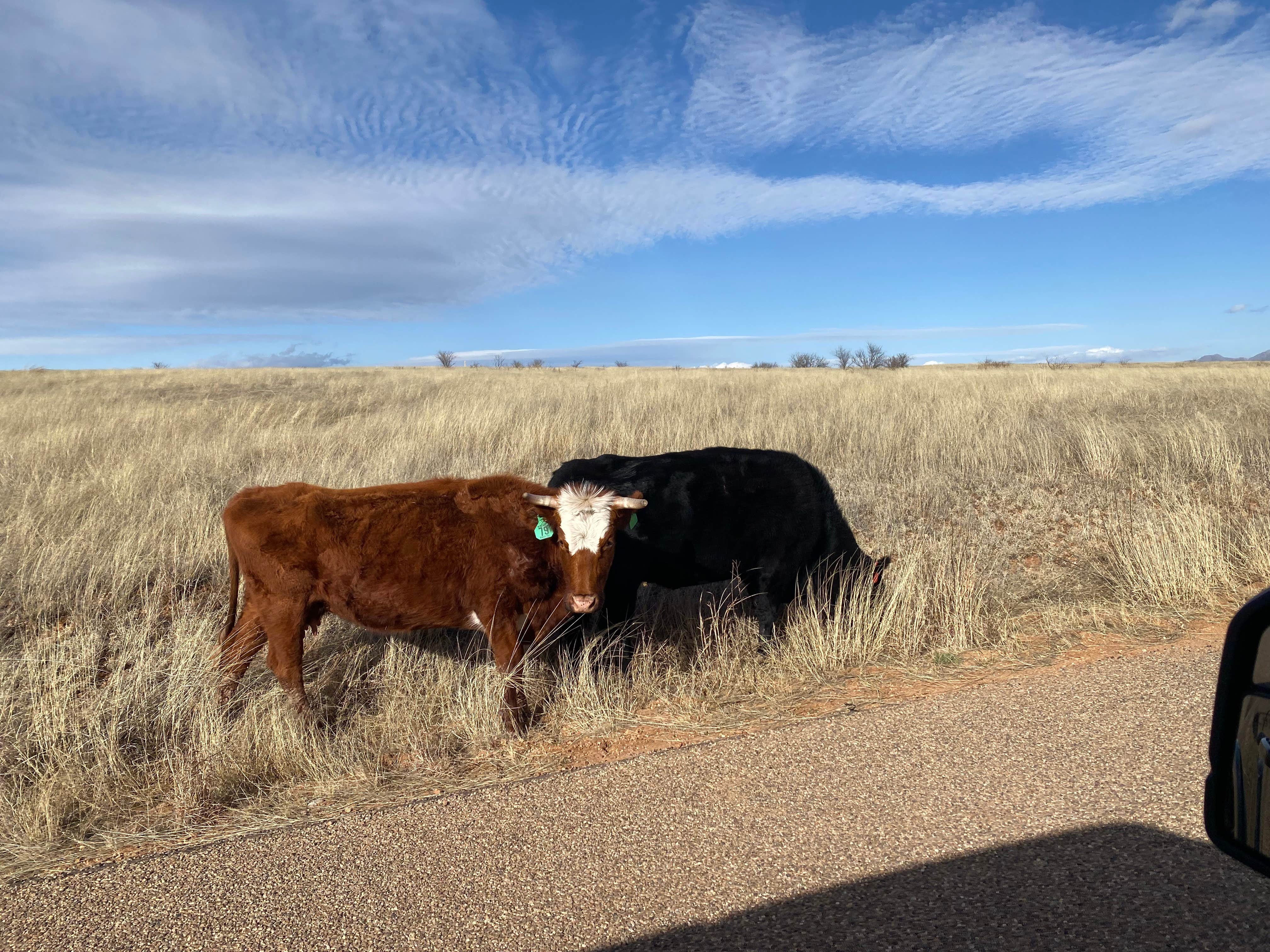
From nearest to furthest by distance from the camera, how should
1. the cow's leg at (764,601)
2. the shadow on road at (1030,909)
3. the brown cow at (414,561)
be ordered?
the shadow on road at (1030,909)
the brown cow at (414,561)
the cow's leg at (764,601)

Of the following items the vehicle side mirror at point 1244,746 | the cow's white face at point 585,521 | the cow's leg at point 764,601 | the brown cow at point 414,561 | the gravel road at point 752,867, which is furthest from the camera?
the cow's leg at point 764,601

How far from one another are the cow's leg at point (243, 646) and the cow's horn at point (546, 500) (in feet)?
5.92

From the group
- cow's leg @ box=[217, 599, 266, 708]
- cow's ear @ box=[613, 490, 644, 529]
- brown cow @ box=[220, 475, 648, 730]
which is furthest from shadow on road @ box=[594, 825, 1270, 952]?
cow's leg @ box=[217, 599, 266, 708]

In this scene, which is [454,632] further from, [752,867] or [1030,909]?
[1030,909]

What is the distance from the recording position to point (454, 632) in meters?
6.07

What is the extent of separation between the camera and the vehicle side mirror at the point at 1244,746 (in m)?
1.58

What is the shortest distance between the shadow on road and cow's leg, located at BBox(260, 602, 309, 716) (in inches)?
112

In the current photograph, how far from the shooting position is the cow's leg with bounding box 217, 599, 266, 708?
4.91 metres

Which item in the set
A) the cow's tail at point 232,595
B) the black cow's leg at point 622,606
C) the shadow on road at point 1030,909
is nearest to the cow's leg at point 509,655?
the black cow's leg at point 622,606

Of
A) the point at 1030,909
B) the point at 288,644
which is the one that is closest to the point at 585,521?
the point at 288,644

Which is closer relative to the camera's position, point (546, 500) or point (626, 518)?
point (546, 500)

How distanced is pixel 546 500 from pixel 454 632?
78.6 inches

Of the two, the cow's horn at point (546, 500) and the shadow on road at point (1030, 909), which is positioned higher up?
the cow's horn at point (546, 500)

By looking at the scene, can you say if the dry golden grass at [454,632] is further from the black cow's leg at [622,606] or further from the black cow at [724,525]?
the black cow at [724,525]
